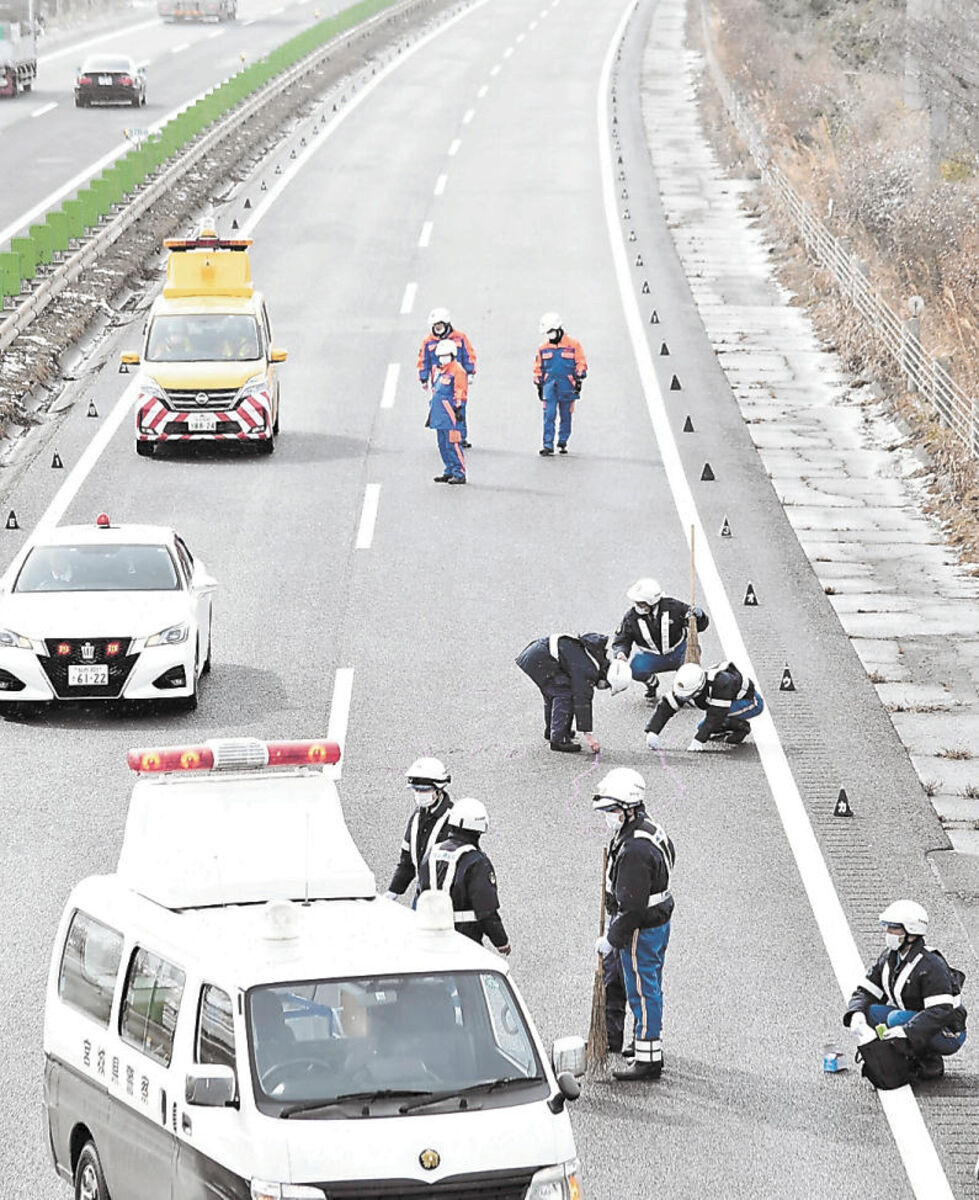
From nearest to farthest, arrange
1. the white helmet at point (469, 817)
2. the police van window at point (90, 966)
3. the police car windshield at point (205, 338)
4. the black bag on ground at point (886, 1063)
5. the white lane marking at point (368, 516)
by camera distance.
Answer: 1. the police van window at point (90, 966)
2. the black bag on ground at point (886, 1063)
3. the white helmet at point (469, 817)
4. the white lane marking at point (368, 516)
5. the police car windshield at point (205, 338)

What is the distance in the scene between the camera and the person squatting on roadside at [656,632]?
1813 centimetres

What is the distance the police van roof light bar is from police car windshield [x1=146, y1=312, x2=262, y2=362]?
16377mm

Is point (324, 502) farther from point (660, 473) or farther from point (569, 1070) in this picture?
point (569, 1070)

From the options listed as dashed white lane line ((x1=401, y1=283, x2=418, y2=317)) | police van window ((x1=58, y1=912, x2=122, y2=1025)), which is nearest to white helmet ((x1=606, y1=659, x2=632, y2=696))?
police van window ((x1=58, y1=912, x2=122, y2=1025))

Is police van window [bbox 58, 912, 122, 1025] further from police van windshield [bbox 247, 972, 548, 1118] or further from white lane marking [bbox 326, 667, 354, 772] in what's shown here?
white lane marking [bbox 326, 667, 354, 772]

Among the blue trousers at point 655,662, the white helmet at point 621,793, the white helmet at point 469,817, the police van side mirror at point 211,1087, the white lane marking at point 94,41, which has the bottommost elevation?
the white lane marking at point 94,41

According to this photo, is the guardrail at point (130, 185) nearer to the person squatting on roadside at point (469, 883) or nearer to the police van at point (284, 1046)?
the person squatting on roadside at point (469, 883)

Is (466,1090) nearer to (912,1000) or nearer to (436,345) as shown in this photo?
(912,1000)

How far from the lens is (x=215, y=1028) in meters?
8.80

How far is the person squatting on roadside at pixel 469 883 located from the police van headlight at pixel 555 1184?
3.00 metres

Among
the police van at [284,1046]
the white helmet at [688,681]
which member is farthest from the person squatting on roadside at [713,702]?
the police van at [284,1046]

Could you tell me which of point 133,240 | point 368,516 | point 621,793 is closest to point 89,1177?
point 621,793

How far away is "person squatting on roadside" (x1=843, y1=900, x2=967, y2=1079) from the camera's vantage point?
11.3 metres

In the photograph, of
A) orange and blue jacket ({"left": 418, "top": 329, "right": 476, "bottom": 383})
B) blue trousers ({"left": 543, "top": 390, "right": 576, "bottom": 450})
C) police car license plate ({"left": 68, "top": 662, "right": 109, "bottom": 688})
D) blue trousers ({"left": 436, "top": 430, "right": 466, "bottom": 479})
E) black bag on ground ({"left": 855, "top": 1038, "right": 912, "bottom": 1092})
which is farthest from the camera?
blue trousers ({"left": 543, "top": 390, "right": 576, "bottom": 450})
